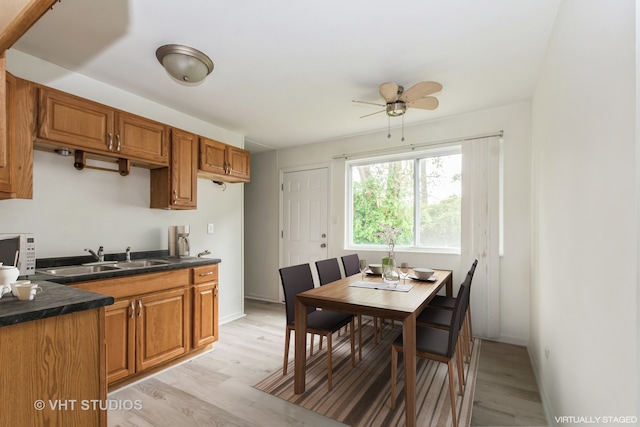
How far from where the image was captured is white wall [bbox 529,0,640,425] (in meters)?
0.88

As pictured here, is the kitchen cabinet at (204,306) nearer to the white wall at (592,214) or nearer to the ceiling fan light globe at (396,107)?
the ceiling fan light globe at (396,107)

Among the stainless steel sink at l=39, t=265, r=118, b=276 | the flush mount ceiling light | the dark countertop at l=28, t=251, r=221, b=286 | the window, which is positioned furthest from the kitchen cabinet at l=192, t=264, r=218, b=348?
the window

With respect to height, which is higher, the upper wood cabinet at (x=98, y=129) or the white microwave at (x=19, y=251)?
the upper wood cabinet at (x=98, y=129)

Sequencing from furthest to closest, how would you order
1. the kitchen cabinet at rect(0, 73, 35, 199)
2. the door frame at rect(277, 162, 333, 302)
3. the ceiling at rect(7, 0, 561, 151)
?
the door frame at rect(277, 162, 333, 302) → the kitchen cabinet at rect(0, 73, 35, 199) → the ceiling at rect(7, 0, 561, 151)

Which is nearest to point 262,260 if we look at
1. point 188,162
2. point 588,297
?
point 188,162

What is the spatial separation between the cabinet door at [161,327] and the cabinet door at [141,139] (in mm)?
1235

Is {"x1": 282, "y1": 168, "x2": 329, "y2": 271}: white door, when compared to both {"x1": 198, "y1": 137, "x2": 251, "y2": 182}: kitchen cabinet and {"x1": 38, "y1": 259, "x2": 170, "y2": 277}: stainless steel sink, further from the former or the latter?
{"x1": 38, "y1": 259, "x2": 170, "y2": 277}: stainless steel sink

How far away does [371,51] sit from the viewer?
2164 mm

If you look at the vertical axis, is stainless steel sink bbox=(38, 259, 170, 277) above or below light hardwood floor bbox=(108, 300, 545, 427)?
above

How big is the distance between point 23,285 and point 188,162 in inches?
77.4

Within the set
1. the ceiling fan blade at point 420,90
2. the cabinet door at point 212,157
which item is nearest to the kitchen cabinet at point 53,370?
the cabinet door at point 212,157

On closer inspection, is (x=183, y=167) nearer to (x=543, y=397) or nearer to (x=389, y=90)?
(x=389, y=90)

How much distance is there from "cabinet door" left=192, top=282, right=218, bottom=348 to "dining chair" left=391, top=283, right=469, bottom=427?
71.9 inches

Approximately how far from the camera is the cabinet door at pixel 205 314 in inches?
109
